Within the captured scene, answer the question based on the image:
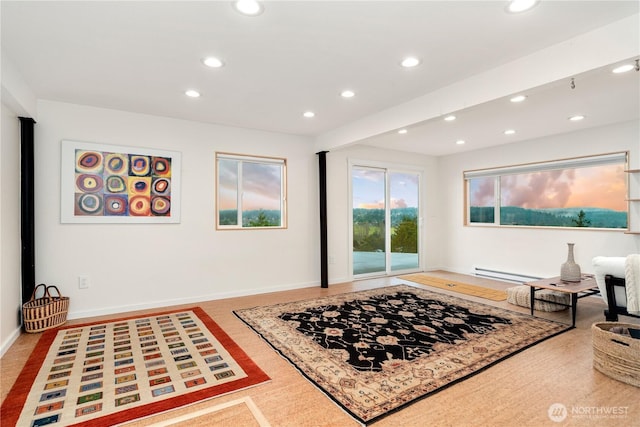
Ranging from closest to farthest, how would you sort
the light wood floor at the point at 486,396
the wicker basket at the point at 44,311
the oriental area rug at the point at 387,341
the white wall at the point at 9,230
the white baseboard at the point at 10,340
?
1. the light wood floor at the point at 486,396
2. the oriental area rug at the point at 387,341
3. the white baseboard at the point at 10,340
4. the white wall at the point at 9,230
5. the wicker basket at the point at 44,311

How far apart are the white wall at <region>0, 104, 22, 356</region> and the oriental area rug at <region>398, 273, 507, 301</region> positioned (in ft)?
17.2

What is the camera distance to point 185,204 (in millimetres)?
4406

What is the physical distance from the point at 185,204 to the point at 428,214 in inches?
192

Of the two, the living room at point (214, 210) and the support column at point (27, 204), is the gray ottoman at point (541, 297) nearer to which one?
the living room at point (214, 210)

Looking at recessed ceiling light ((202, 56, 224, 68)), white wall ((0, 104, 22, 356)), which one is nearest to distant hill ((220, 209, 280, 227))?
white wall ((0, 104, 22, 356))

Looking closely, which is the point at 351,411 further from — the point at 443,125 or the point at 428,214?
the point at 428,214

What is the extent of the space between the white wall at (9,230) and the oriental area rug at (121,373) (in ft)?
1.11

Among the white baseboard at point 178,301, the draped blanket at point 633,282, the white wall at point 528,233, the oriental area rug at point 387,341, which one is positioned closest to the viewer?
the oriental area rug at point 387,341

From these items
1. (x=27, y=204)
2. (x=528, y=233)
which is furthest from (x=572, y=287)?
(x=27, y=204)

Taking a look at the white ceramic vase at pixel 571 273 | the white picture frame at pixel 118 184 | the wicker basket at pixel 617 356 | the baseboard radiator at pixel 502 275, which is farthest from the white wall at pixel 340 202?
the wicker basket at pixel 617 356

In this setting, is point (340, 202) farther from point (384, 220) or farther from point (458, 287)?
point (458, 287)

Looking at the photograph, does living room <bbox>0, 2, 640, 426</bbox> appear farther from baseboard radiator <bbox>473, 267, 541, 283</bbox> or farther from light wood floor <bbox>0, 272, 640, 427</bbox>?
light wood floor <bbox>0, 272, 640, 427</bbox>

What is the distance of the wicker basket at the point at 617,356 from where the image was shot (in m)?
2.21

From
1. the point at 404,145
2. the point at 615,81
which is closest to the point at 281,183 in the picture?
the point at 404,145
